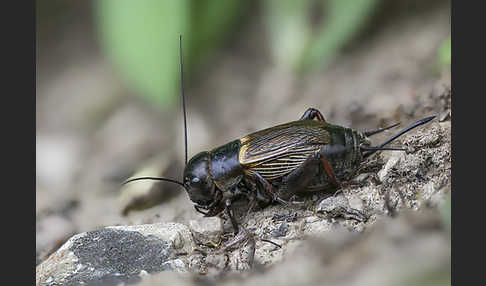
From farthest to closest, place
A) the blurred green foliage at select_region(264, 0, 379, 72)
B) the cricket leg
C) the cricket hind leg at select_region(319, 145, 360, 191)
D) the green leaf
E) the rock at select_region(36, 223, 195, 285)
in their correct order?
the blurred green foliage at select_region(264, 0, 379, 72)
the green leaf
the cricket leg
the cricket hind leg at select_region(319, 145, 360, 191)
the rock at select_region(36, 223, 195, 285)

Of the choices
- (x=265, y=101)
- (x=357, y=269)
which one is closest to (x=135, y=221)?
(x=265, y=101)

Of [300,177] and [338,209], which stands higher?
[300,177]

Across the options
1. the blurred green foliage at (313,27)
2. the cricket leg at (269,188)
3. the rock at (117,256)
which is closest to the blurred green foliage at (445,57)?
the blurred green foliage at (313,27)

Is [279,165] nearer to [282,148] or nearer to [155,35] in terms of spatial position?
[282,148]

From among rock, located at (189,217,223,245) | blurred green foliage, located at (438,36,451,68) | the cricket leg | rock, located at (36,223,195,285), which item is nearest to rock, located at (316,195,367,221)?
the cricket leg

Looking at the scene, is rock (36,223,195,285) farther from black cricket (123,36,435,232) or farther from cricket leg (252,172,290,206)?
cricket leg (252,172,290,206)

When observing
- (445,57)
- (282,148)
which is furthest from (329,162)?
(445,57)
